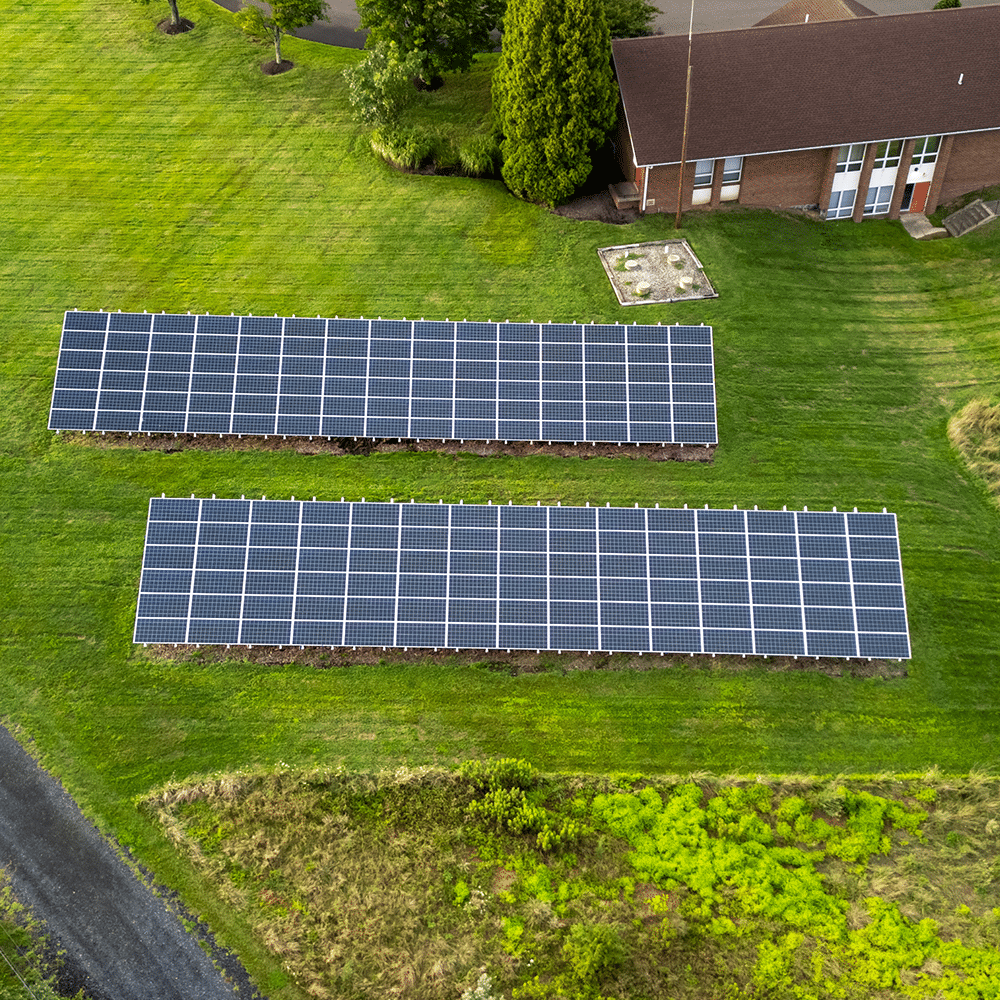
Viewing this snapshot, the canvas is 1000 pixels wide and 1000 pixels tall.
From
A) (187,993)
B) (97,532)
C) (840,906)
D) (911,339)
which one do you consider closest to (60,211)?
(97,532)

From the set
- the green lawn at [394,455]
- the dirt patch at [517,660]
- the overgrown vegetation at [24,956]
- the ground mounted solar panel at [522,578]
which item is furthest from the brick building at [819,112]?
the overgrown vegetation at [24,956]

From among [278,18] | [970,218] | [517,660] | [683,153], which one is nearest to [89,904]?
[517,660]

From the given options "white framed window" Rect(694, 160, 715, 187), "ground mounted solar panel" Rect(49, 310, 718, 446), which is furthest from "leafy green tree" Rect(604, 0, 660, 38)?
"ground mounted solar panel" Rect(49, 310, 718, 446)

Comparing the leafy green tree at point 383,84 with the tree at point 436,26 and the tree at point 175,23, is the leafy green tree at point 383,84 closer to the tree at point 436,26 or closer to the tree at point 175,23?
the tree at point 436,26

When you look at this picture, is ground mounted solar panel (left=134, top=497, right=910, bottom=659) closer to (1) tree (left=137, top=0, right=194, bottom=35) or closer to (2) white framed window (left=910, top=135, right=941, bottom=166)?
(2) white framed window (left=910, top=135, right=941, bottom=166)

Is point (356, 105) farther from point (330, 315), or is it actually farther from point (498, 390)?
point (498, 390)

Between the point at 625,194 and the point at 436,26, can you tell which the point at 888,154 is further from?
the point at 436,26
